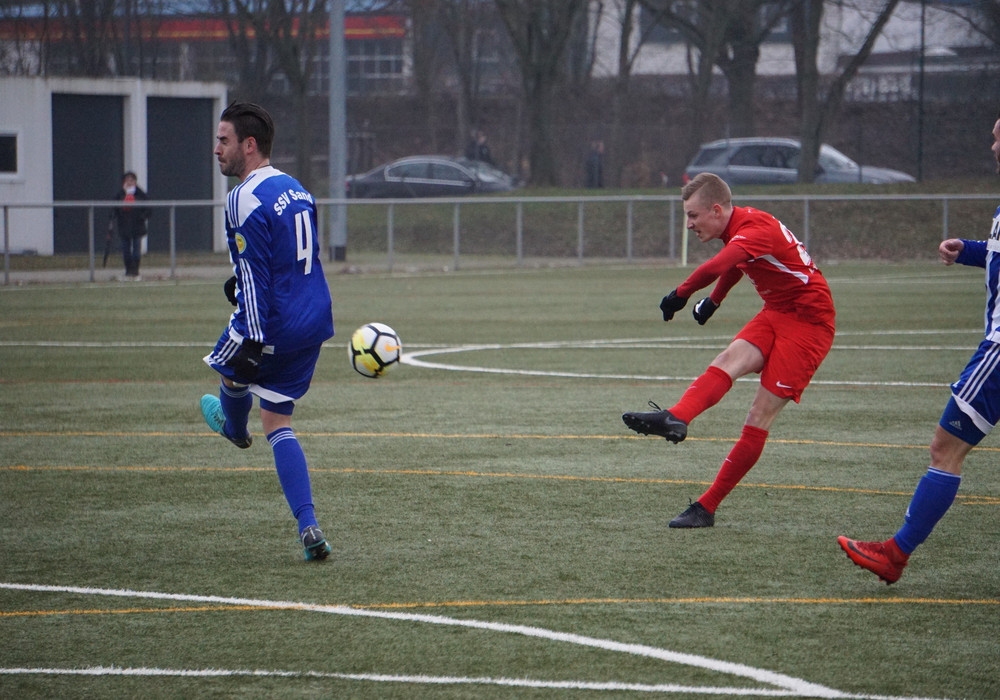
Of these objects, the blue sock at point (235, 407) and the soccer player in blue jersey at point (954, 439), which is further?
the blue sock at point (235, 407)

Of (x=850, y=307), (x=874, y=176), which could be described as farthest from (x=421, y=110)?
(x=850, y=307)

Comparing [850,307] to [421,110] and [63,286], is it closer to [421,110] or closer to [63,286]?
[63,286]

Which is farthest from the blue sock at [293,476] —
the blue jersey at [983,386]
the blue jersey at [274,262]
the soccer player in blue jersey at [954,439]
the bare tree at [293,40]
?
the bare tree at [293,40]

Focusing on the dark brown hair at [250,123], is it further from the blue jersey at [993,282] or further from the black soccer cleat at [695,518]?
the blue jersey at [993,282]

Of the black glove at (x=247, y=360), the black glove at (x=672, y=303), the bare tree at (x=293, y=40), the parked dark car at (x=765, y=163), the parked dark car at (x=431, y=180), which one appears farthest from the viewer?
the parked dark car at (x=431, y=180)

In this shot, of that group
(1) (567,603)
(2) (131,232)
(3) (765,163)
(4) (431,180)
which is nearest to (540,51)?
(4) (431,180)

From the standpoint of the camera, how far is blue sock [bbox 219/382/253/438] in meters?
6.49

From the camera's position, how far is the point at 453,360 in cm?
1381

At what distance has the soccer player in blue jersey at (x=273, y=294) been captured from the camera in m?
5.98

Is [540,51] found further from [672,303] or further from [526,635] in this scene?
[526,635]

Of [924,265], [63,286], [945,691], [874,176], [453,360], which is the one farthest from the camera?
[874,176]

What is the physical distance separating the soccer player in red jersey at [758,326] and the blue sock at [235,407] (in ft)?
6.87

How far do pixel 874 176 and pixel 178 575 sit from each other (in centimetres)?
3459

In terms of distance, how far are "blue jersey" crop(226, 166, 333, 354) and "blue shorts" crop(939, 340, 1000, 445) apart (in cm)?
281
